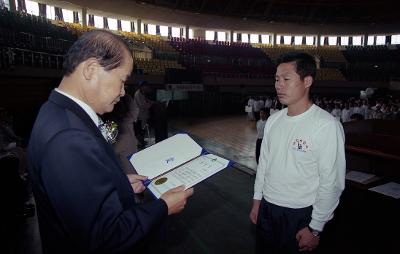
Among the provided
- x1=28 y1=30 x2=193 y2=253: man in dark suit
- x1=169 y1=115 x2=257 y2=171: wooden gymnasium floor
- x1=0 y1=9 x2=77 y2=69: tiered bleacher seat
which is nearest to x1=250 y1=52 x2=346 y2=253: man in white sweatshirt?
x1=28 y1=30 x2=193 y2=253: man in dark suit

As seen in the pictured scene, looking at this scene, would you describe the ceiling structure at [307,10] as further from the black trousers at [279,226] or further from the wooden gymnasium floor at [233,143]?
the black trousers at [279,226]

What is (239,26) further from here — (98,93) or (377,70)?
(98,93)

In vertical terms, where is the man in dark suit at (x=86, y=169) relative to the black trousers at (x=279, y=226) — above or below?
above

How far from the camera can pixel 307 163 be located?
1923mm

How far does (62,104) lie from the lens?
1.04m

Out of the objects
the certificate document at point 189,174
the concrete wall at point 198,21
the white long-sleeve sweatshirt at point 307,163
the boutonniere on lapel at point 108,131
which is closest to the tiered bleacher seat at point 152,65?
the concrete wall at point 198,21

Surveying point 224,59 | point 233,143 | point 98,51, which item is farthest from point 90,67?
point 224,59

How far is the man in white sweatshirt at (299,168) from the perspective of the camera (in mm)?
1838

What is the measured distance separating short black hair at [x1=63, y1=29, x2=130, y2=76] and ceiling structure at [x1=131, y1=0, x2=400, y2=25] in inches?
828

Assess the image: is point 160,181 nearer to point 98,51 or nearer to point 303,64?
A: point 98,51

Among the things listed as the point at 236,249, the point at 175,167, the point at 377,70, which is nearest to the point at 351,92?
the point at 377,70

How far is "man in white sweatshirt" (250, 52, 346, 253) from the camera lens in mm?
1838

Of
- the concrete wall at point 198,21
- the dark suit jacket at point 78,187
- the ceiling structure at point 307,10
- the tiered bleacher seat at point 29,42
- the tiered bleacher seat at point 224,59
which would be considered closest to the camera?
the dark suit jacket at point 78,187

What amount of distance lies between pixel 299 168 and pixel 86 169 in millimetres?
1506
